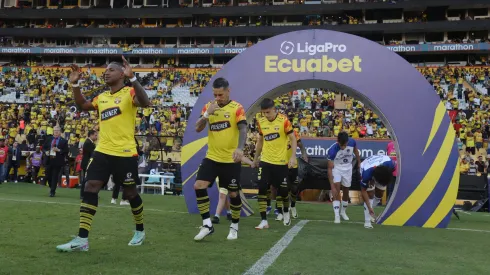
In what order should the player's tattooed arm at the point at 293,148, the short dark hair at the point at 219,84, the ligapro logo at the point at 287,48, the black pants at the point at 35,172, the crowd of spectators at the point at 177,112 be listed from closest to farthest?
the short dark hair at the point at 219,84 < the player's tattooed arm at the point at 293,148 < the ligapro logo at the point at 287,48 < the black pants at the point at 35,172 < the crowd of spectators at the point at 177,112

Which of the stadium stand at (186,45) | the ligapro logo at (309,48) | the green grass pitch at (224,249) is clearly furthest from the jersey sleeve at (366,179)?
the stadium stand at (186,45)

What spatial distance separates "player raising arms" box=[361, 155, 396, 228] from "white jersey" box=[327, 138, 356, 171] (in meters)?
0.30

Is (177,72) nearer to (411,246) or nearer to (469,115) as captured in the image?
(469,115)

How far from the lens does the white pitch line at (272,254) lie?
431cm

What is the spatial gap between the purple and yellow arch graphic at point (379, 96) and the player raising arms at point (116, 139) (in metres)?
4.37

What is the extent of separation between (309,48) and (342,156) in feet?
7.66

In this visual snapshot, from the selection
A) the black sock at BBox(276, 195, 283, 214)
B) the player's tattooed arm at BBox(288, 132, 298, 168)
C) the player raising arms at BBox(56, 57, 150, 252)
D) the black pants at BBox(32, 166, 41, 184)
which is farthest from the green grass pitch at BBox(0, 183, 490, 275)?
the black pants at BBox(32, 166, 41, 184)

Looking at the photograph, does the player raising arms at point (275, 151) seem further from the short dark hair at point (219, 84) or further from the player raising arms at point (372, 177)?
the short dark hair at point (219, 84)

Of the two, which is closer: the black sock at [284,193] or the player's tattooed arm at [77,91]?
the player's tattooed arm at [77,91]

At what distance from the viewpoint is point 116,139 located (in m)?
5.44

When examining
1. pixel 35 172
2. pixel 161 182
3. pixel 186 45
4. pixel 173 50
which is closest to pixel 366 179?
pixel 161 182

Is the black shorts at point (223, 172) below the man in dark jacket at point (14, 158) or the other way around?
the other way around

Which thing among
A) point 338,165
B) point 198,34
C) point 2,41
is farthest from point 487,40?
point 2,41

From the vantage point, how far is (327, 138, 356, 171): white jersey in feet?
30.8
